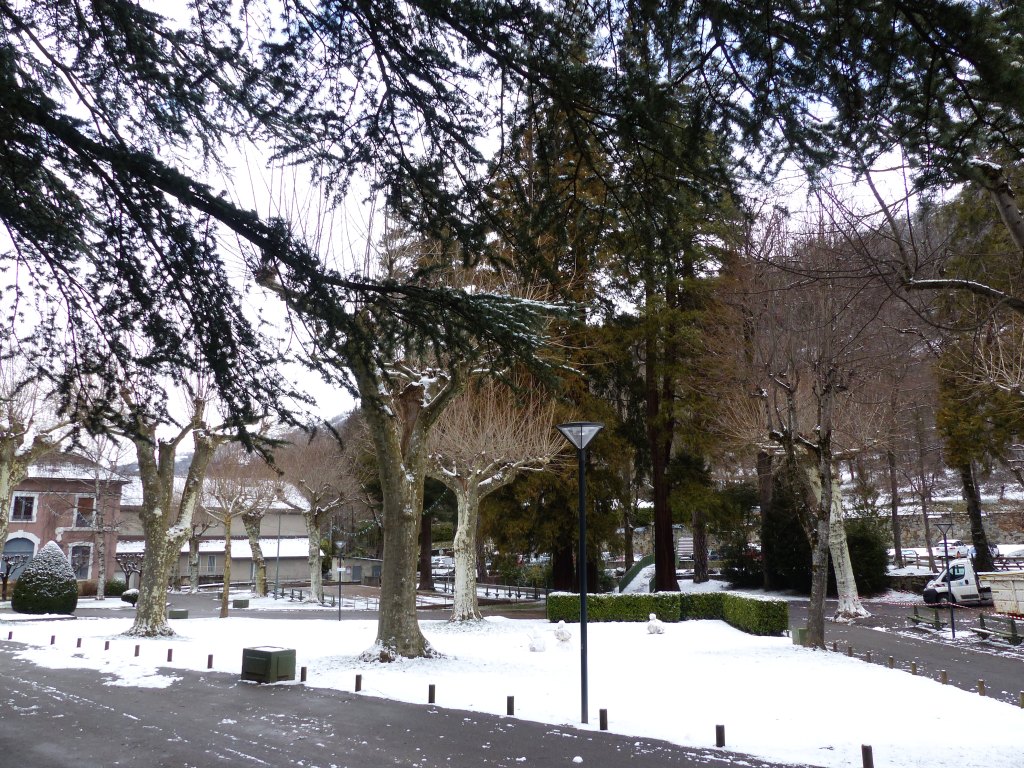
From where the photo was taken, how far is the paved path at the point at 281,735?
8359 mm

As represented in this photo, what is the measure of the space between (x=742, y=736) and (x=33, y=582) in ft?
86.5

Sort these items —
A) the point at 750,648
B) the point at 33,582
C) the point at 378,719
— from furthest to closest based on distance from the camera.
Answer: the point at 33,582 < the point at 750,648 < the point at 378,719

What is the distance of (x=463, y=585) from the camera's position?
2239 centimetres

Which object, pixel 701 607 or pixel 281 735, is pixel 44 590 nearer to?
pixel 281 735

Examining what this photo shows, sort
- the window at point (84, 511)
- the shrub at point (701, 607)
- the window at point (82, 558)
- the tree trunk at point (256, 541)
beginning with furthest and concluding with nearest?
1. the window at point (82, 558)
2. the window at point (84, 511)
3. the tree trunk at point (256, 541)
4. the shrub at point (701, 607)

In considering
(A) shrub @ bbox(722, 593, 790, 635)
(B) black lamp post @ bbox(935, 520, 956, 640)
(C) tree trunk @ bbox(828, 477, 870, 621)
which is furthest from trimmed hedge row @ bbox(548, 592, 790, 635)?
(B) black lamp post @ bbox(935, 520, 956, 640)

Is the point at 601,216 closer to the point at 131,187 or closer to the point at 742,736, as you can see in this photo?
the point at 131,187

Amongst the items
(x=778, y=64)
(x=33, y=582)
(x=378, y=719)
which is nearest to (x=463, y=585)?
(x=378, y=719)

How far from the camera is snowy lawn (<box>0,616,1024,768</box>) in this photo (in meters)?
9.04

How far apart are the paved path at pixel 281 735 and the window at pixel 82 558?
34021mm

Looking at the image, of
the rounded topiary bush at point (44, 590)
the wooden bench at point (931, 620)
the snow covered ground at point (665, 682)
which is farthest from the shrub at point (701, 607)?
the rounded topiary bush at point (44, 590)

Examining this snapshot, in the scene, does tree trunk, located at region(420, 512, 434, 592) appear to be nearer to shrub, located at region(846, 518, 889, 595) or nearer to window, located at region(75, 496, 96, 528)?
window, located at region(75, 496, 96, 528)

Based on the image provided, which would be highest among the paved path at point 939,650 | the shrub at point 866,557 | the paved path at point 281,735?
the shrub at point 866,557

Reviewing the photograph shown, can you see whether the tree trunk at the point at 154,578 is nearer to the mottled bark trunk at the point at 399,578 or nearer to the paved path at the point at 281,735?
the paved path at the point at 281,735
